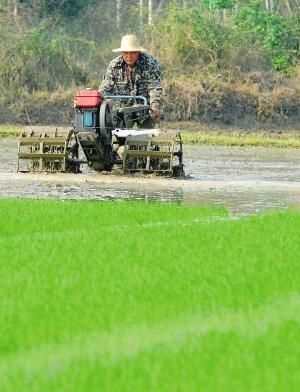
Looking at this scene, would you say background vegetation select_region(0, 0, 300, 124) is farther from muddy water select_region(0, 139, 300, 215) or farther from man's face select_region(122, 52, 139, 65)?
man's face select_region(122, 52, 139, 65)

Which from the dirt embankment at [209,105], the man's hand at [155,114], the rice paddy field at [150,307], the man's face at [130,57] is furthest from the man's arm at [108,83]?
the dirt embankment at [209,105]

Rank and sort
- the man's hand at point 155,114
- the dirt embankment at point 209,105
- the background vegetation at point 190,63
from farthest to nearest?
the background vegetation at point 190,63 → the dirt embankment at point 209,105 → the man's hand at point 155,114

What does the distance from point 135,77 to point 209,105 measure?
14.4 metres

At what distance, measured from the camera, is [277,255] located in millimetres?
8914

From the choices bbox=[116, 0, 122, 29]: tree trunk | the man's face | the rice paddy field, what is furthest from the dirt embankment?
the rice paddy field

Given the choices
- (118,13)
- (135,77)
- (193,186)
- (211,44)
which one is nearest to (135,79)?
(135,77)

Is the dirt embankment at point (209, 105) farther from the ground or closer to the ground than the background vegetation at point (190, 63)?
closer to the ground

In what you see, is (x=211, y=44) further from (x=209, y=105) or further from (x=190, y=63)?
(x=209, y=105)

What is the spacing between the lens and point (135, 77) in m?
18.4

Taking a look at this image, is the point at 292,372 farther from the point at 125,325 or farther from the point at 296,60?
the point at 296,60

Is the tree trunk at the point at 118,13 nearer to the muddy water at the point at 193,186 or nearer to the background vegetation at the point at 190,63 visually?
the background vegetation at the point at 190,63

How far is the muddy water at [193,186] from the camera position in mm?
15000

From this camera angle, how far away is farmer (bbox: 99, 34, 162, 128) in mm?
18297

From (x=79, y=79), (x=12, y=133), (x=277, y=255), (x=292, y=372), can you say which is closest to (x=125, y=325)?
(x=292, y=372)
